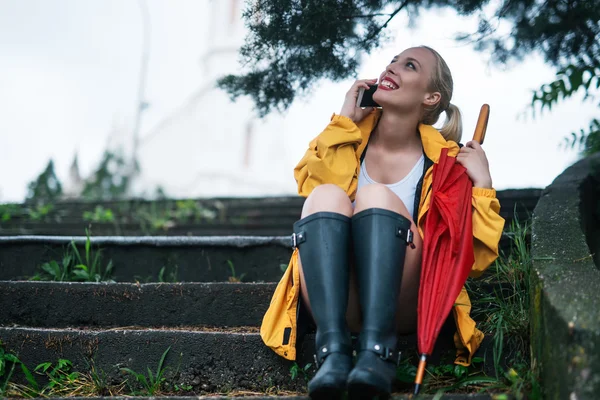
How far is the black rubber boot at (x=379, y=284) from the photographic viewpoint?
6.47 feet

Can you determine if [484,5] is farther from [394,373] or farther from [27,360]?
[27,360]

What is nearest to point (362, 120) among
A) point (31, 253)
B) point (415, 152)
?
point (415, 152)

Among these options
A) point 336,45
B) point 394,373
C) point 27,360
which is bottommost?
point 27,360

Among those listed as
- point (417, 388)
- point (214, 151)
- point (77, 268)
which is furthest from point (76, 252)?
point (214, 151)

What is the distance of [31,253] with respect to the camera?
3.44 metres

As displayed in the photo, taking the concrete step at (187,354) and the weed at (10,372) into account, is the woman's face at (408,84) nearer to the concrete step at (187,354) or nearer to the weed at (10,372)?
the concrete step at (187,354)

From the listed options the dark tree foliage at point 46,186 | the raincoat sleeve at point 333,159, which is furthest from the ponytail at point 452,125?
the dark tree foliage at point 46,186

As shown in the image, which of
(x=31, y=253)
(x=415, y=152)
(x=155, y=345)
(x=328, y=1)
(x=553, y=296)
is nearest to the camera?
(x=553, y=296)

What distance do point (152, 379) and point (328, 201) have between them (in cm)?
87

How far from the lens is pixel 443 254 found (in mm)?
2230

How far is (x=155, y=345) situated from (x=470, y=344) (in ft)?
3.66

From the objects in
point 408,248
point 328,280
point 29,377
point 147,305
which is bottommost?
point 29,377

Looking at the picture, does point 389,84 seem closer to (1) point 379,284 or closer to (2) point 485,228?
(2) point 485,228

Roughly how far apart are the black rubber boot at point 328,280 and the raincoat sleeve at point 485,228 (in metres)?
0.44
